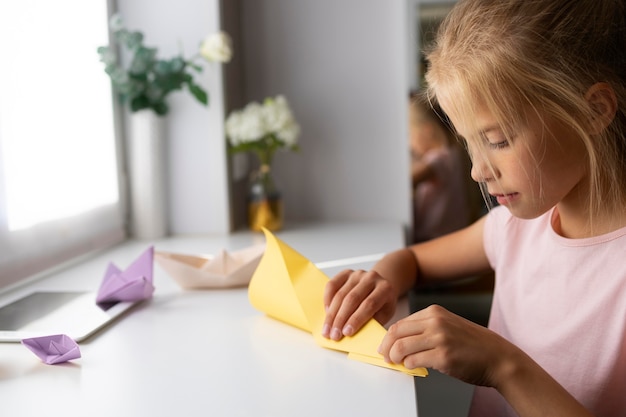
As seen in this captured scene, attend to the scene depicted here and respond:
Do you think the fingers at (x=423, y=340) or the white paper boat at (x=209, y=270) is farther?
the white paper boat at (x=209, y=270)

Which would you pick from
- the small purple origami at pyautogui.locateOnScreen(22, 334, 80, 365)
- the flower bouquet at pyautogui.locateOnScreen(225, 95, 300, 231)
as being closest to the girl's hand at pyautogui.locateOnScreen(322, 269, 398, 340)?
the small purple origami at pyautogui.locateOnScreen(22, 334, 80, 365)

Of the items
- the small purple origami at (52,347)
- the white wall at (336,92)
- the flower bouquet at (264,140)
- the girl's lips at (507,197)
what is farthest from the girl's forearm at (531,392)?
the white wall at (336,92)

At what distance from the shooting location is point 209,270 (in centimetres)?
119

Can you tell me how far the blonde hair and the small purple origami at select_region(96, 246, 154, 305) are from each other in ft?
1.75

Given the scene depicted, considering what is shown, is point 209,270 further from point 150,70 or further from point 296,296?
point 150,70

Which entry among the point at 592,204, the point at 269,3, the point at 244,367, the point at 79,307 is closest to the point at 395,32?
the point at 269,3

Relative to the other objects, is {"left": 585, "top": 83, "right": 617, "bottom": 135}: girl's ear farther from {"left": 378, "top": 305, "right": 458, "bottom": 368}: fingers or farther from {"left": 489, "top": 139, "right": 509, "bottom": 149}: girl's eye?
{"left": 378, "top": 305, "right": 458, "bottom": 368}: fingers

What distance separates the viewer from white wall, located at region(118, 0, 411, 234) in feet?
6.17

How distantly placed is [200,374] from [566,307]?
19.8 inches

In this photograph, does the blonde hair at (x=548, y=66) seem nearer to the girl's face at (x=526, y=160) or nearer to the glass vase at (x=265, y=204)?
the girl's face at (x=526, y=160)

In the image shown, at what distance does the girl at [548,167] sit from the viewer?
795 mm

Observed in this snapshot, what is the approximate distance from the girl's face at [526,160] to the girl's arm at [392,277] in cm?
20

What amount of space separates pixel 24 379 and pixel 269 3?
1.34 meters

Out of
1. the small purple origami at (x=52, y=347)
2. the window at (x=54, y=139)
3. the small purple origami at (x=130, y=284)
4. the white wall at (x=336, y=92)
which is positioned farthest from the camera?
the white wall at (x=336, y=92)
